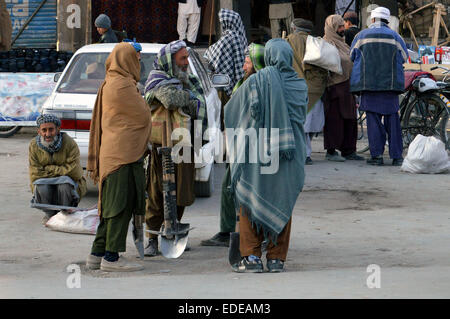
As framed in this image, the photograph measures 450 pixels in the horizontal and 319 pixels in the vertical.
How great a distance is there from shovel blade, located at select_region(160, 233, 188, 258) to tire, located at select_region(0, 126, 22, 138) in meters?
7.81

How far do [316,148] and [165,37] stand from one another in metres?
Answer: 5.93

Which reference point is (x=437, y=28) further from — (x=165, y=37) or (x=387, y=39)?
(x=387, y=39)

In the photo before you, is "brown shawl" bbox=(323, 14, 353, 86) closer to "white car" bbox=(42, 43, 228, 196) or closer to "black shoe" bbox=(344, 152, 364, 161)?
"black shoe" bbox=(344, 152, 364, 161)

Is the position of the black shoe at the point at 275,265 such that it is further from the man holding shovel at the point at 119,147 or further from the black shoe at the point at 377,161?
the black shoe at the point at 377,161

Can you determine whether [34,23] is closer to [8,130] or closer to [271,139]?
[8,130]

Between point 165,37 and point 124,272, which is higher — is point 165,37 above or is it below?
above

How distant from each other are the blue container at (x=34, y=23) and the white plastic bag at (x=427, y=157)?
9.46 meters

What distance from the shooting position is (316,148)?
46.5 feet

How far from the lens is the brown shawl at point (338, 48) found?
1241cm

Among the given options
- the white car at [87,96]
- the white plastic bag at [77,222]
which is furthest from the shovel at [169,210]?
the white car at [87,96]

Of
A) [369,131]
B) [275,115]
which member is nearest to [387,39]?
[369,131]

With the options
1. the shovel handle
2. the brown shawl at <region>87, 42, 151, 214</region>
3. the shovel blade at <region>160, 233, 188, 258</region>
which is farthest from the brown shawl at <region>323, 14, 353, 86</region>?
the brown shawl at <region>87, 42, 151, 214</region>

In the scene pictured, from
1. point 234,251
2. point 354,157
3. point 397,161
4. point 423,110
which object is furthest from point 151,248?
point 423,110

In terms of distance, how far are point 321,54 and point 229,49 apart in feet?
4.11
